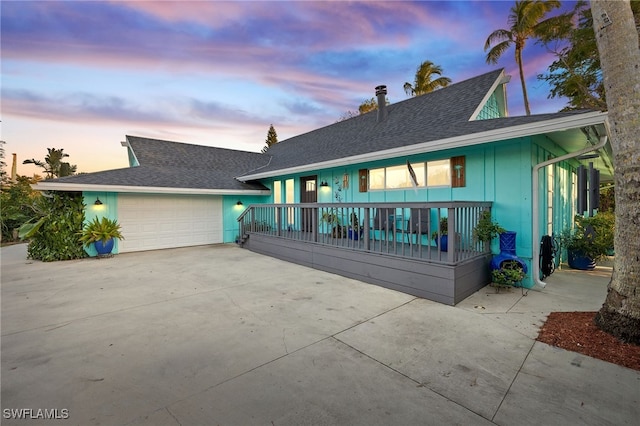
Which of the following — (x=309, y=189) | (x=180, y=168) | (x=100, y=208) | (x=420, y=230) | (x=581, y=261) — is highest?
(x=180, y=168)

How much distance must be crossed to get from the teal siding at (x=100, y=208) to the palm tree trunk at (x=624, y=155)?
12.4 m

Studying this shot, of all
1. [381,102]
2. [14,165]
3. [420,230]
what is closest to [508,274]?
[420,230]

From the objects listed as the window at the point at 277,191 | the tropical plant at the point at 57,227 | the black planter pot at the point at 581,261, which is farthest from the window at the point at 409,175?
the tropical plant at the point at 57,227

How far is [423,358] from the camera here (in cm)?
275

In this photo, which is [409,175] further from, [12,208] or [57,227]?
[12,208]

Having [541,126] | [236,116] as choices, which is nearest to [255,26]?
[236,116]

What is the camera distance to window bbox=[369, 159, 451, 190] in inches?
257

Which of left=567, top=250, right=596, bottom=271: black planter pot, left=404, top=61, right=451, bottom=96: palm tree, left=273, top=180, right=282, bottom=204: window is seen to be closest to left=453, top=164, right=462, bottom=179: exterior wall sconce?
left=567, top=250, right=596, bottom=271: black planter pot

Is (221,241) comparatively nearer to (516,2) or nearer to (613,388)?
(613,388)

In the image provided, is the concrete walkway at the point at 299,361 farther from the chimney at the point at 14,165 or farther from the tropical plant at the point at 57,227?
the chimney at the point at 14,165

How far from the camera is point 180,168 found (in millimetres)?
12062

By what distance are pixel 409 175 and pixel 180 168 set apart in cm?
1009

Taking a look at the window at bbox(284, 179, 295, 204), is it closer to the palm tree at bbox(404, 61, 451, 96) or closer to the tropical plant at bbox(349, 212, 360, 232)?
the tropical plant at bbox(349, 212, 360, 232)

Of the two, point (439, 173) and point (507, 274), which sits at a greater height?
point (439, 173)
